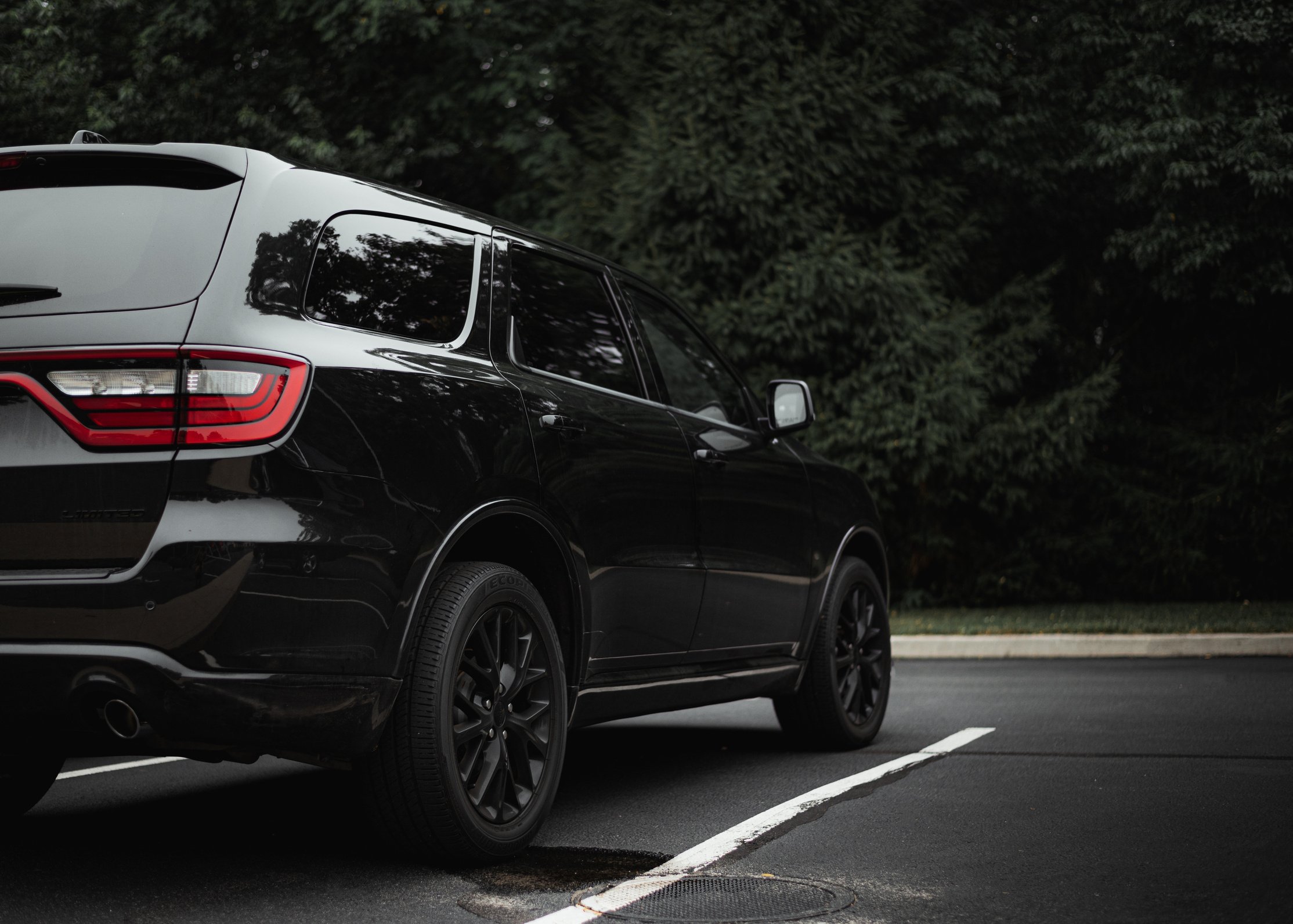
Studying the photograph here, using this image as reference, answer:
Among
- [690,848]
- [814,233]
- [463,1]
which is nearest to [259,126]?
[463,1]

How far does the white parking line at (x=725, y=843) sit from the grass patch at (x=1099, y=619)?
6.19m

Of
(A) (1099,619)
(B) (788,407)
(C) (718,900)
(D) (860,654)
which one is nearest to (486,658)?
(C) (718,900)

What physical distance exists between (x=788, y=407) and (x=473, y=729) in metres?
2.46

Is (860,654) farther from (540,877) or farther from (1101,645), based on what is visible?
(1101,645)

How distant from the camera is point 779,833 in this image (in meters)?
4.35

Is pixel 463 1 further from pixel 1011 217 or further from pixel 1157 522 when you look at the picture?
pixel 1157 522

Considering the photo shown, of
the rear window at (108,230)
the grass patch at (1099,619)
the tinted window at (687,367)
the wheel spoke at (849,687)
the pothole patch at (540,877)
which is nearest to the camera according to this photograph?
the rear window at (108,230)

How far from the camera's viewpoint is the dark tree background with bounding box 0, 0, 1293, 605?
572 inches

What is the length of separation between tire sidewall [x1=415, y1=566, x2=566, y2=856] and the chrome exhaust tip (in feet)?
2.40

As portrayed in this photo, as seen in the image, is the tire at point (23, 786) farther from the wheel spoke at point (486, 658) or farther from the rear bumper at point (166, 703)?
the wheel spoke at point (486, 658)

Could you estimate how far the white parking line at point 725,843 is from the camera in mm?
3410

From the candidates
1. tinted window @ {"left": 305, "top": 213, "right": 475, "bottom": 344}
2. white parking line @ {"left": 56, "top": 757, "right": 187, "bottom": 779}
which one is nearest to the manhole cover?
tinted window @ {"left": 305, "top": 213, "right": 475, "bottom": 344}

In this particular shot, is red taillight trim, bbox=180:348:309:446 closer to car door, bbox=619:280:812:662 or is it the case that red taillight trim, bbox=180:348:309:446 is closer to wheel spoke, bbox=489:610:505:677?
wheel spoke, bbox=489:610:505:677

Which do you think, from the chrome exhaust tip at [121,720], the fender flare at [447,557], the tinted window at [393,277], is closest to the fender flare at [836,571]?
the fender flare at [447,557]
